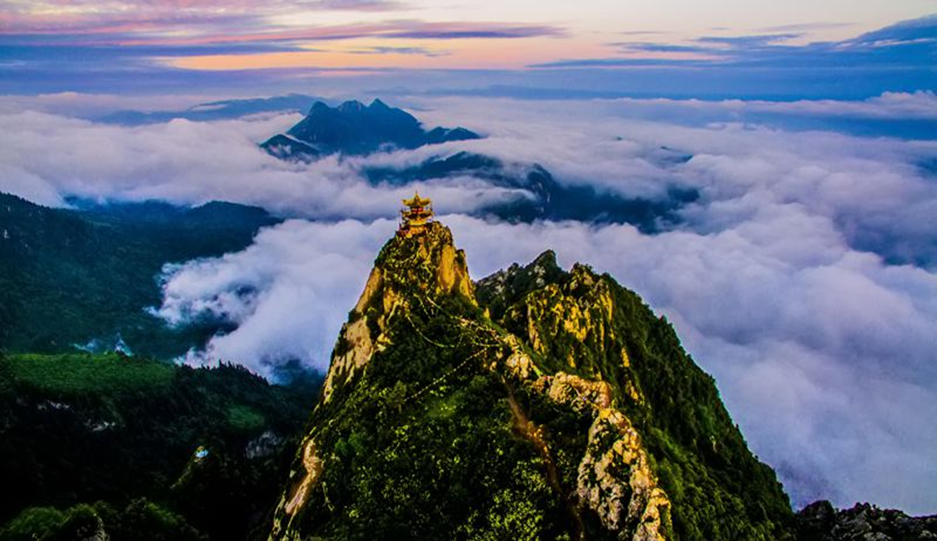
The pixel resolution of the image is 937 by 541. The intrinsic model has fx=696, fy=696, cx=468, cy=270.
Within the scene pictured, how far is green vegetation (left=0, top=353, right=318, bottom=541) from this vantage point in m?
71.2

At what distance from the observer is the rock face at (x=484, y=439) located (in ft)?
119

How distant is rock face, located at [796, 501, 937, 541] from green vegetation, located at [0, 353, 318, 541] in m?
55.0

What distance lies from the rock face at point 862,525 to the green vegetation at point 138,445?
55.0m

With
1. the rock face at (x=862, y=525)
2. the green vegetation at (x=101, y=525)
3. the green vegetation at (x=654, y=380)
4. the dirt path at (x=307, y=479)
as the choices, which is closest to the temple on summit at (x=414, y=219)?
the green vegetation at (x=654, y=380)

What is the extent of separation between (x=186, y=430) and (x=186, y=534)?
272 ft

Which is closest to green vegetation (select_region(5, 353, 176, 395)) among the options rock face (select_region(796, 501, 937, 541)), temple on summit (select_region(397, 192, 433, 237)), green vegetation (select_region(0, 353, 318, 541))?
green vegetation (select_region(0, 353, 318, 541))

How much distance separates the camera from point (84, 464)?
11294 cm

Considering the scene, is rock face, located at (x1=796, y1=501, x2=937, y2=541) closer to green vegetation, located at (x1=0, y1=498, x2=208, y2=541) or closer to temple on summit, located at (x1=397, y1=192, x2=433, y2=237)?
temple on summit, located at (x1=397, y1=192, x2=433, y2=237)

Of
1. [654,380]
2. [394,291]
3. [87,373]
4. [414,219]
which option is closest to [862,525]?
[654,380]

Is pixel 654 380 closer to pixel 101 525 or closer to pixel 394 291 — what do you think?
pixel 394 291

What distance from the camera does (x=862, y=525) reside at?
62625 millimetres

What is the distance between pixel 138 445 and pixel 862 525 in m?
119

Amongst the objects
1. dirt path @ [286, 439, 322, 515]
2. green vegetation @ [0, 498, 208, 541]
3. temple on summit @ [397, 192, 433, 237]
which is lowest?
green vegetation @ [0, 498, 208, 541]

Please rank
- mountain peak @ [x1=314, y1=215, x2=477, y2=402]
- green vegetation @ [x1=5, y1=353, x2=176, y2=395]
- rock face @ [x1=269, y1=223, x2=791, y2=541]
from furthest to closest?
green vegetation @ [x1=5, y1=353, x2=176, y2=395] → mountain peak @ [x1=314, y1=215, x2=477, y2=402] → rock face @ [x1=269, y1=223, x2=791, y2=541]
